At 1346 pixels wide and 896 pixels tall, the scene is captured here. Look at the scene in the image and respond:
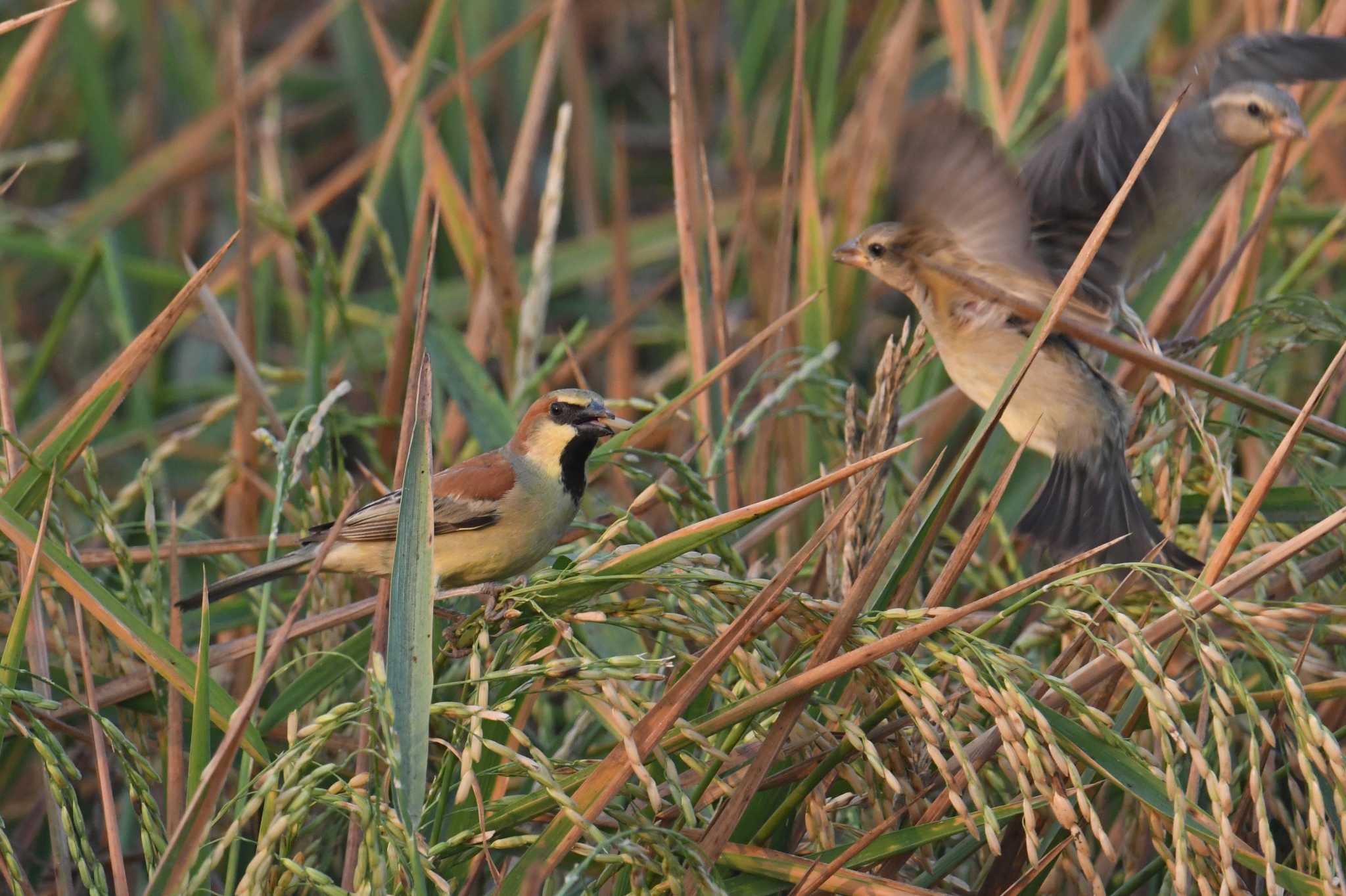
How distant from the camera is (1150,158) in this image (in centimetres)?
307

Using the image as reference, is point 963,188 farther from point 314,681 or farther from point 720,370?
point 314,681

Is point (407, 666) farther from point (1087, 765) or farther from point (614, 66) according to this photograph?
point (614, 66)

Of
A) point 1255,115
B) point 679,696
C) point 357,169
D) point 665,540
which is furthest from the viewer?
point 357,169

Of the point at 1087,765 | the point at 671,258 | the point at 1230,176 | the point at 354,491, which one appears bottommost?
the point at 671,258

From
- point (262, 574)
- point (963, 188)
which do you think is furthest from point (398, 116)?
point (963, 188)

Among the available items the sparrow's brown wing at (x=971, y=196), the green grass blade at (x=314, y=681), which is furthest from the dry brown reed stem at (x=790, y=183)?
the green grass blade at (x=314, y=681)

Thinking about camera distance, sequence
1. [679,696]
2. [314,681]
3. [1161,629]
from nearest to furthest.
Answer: [679,696] → [1161,629] → [314,681]

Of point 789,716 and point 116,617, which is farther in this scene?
point 116,617

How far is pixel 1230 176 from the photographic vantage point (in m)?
3.18

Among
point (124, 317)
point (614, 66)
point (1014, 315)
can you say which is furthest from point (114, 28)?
point (1014, 315)

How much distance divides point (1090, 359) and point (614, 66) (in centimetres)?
370

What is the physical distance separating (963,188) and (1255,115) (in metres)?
0.98

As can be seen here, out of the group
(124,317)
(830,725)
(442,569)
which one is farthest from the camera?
(124,317)

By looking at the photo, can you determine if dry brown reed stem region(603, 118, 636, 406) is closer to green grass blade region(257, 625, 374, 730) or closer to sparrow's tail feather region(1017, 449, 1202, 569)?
sparrow's tail feather region(1017, 449, 1202, 569)
